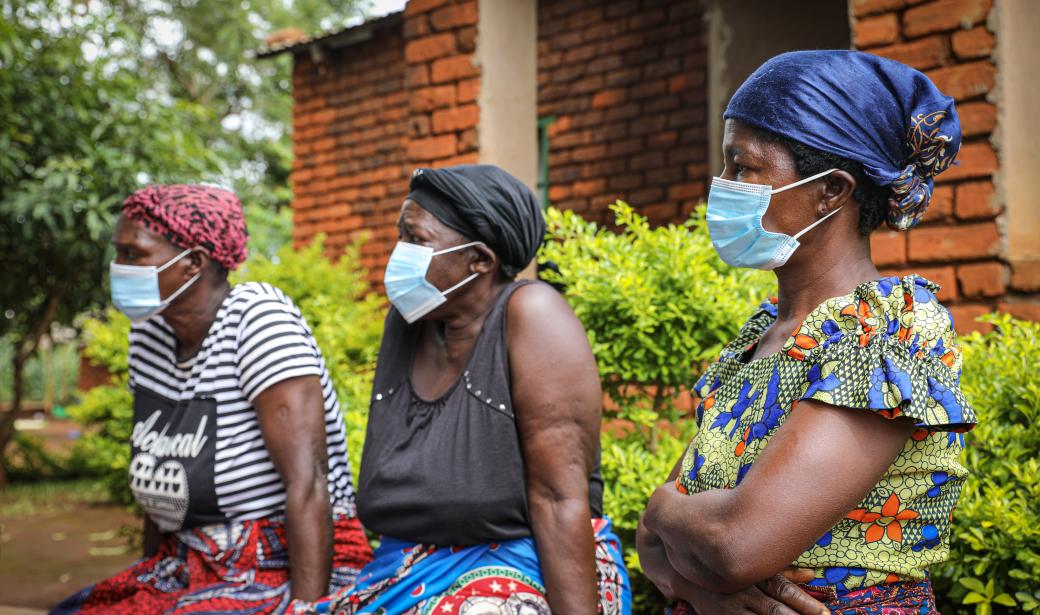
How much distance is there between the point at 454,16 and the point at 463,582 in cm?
295

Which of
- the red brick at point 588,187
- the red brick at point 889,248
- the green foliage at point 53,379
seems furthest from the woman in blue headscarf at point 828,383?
the green foliage at point 53,379

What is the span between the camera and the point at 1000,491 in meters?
2.09

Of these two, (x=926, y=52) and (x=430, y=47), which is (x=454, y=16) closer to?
(x=430, y=47)

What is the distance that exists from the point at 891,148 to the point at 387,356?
138cm

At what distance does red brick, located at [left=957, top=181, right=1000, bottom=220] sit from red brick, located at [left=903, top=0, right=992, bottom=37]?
533 mm

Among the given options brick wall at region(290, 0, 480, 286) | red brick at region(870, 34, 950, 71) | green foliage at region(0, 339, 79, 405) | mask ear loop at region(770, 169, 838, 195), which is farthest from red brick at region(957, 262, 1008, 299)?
green foliage at region(0, 339, 79, 405)

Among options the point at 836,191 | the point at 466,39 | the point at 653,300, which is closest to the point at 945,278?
the point at 653,300

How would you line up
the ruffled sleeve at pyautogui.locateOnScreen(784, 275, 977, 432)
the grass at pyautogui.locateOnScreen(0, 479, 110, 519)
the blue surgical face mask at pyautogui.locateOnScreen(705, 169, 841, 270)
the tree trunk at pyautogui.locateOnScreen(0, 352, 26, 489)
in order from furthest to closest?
the tree trunk at pyautogui.locateOnScreen(0, 352, 26, 489) < the grass at pyautogui.locateOnScreen(0, 479, 110, 519) < the blue surgical face mask at pyautogui.locateOnScreen(705, 169, 841, 270) < the ruffled sleeve at pyautogui.locateOnScreen(784, 275, 977, 432)

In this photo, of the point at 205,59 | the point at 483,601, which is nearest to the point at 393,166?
the point at 483,601

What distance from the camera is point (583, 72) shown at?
6738mm

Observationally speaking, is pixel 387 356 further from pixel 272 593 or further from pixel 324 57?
pixel 324 57

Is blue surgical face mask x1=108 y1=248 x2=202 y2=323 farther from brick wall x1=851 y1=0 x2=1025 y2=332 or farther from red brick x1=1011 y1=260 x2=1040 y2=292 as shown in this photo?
red brick x1=1011 y1=260 x2=1040 y2=292

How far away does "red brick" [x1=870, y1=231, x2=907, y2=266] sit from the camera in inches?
122

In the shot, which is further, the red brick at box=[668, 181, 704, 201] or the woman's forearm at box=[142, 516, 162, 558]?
the red brick at box=[668, 181, 704, 201]
